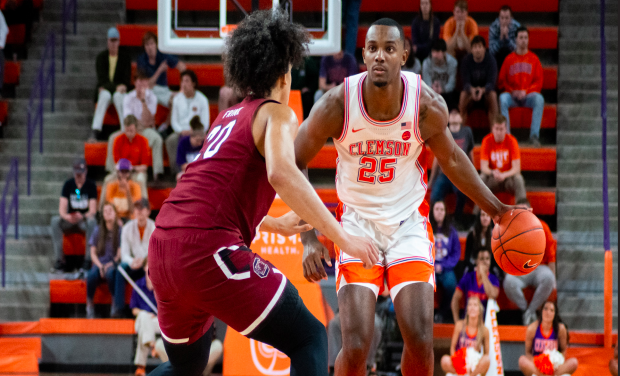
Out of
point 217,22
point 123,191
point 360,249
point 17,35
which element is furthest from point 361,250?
point 17,35

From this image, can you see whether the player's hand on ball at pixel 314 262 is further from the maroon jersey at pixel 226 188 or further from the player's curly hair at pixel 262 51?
the player's curly hair at pixel 262 51

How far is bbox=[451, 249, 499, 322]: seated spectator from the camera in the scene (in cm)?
704

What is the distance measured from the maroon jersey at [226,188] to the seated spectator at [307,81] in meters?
6.13

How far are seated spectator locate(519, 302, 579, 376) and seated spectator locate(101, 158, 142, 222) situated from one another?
4.58 meters

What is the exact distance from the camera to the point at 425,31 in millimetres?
9172

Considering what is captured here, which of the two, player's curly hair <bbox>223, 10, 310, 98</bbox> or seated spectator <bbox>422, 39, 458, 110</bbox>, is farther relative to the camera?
seated spectator <bbox>422, 39, 458, 110</bbox>

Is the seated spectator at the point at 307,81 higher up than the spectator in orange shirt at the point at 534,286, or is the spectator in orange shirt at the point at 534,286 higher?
the seated spectator at the point at 307,81

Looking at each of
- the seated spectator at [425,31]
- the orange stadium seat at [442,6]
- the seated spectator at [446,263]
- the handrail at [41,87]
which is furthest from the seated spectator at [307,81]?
the handrail at [41,87]

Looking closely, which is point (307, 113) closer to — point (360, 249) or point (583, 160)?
point (583, 160)

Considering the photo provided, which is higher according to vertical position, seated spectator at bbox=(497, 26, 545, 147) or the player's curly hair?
seated spectator at bbox=(497, 26, 545, 147)

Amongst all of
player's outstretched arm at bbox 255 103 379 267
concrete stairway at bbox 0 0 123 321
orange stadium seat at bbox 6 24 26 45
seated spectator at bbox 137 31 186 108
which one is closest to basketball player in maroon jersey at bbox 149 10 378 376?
player's outstretched arm at bbox 255 103 379 267

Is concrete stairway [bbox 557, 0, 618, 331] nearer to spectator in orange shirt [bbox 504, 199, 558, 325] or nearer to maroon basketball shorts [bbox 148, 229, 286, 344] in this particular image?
spectator in orange shirt [bbox 504, 199, 558, 325]

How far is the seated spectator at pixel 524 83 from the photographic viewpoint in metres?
8.91

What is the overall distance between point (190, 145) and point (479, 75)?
3762 millimetres
